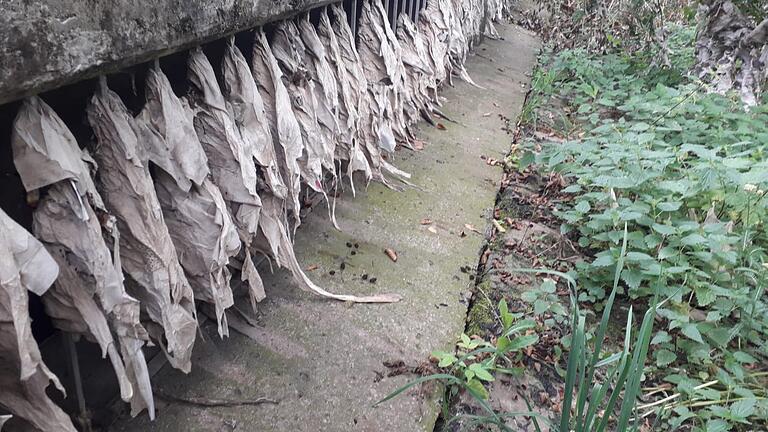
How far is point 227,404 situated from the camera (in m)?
1.34

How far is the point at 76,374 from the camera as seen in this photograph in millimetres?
1120

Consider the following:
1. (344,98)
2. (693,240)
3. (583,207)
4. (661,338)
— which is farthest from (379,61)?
(661,338)

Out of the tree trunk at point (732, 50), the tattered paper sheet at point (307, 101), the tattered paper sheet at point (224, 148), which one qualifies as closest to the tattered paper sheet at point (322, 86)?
the tattered paper sheet at point (307, 101)

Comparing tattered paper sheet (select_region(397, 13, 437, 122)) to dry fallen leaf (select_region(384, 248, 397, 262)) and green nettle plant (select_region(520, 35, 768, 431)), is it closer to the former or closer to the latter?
green nettle plant (select_region(520, 35, 768, 431))

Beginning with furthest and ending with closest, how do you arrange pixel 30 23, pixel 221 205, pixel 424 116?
1. pixel 424 116
2. pixel 221 205
3. pixel 30 23

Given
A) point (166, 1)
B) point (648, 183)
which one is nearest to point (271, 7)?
point (166, 1)

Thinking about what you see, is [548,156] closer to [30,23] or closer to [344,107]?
[344,107]

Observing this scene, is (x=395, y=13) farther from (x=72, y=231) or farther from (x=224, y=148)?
(x=72, y=231)

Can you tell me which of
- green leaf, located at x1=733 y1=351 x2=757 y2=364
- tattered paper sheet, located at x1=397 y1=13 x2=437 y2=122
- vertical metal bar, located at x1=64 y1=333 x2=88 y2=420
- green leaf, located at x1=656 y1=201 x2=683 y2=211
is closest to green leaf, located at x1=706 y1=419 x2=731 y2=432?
green leaf, located at x1=733 y1=351 x2=757 y2=364

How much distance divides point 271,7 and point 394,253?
3.16ft

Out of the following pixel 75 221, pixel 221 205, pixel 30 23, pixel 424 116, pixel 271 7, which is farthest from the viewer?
pixel 424 116

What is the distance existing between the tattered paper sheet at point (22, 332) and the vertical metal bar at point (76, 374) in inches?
5.8

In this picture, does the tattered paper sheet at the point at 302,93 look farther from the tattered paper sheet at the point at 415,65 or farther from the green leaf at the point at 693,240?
the green leaf at the point at 693,240

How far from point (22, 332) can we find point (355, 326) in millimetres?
958
